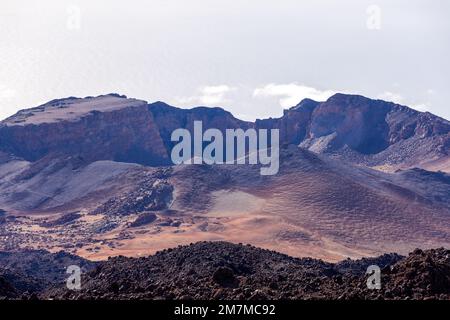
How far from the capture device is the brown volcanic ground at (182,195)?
63.0m

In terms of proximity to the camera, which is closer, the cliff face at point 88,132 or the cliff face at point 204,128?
the cliff face at point 88,132

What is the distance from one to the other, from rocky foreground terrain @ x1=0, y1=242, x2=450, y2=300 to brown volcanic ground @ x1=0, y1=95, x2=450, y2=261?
28.5 m

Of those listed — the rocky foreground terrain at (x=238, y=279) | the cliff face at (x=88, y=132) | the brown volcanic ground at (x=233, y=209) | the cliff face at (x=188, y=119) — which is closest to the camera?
the rocky foreground terrain at (x=238, y=279)

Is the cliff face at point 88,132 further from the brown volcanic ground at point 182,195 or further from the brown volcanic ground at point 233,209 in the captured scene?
the brown volcanic ground at point 233,209

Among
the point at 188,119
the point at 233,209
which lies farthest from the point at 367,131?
the point at 233,209

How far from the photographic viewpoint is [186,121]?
147000mm

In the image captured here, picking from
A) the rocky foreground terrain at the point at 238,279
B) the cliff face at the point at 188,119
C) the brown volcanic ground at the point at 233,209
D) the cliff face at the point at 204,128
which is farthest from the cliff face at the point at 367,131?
the rocky foreground terrain at the point at 238,279

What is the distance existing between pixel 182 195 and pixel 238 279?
57.8m

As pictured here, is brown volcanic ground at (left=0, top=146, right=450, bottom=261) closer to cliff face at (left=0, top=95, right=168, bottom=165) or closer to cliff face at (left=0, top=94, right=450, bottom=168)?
cliff face at (left=0, top=94, right=450, bottom=168)

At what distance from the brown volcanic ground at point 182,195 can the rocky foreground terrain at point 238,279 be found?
2850 cm
